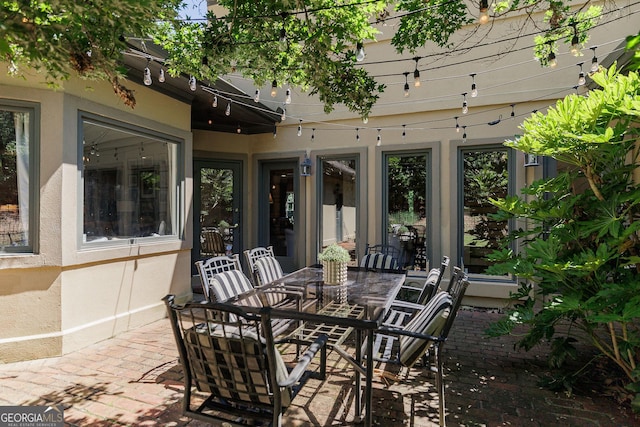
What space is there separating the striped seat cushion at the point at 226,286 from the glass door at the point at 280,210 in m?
3.16

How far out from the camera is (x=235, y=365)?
5.78ft

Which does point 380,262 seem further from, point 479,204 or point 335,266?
point 479,204

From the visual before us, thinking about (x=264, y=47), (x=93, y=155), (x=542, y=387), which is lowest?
(x=542, y=387)

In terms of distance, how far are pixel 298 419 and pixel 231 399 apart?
0.74 m

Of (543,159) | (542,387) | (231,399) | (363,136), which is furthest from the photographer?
(363,136)

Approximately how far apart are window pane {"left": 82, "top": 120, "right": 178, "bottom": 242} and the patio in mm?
1361

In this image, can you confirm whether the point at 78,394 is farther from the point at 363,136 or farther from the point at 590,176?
the point at 363,136

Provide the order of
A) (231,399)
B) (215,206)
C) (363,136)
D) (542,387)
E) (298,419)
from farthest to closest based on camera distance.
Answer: (215,206)
(363,136)
(542,387)
(298,419)
(231,399)

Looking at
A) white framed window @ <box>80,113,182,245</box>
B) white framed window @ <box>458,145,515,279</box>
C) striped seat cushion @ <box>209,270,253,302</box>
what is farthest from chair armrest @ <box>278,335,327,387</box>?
white framed window @ <box>458,145,515,279</box>

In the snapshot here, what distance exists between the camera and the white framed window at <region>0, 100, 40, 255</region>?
330 cm

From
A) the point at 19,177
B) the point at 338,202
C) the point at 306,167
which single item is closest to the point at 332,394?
the point at 19,177

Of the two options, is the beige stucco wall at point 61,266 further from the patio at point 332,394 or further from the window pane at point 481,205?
the window pane at point 481,205

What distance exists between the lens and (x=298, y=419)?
2.39 m

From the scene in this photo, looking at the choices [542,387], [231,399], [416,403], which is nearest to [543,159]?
[542,387]
